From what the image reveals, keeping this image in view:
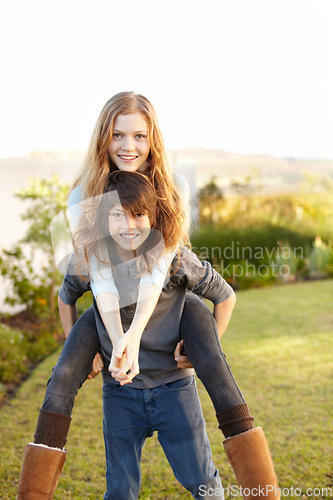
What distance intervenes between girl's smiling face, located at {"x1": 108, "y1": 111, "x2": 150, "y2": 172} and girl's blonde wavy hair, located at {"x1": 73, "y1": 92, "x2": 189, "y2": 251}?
0.06 ft

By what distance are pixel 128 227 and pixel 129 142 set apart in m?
0.32

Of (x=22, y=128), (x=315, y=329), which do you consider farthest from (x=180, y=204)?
(x=22, y=128)

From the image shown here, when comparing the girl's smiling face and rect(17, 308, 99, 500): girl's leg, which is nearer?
rect(17, 308, 99, 500): girl's leg

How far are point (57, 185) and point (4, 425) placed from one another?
94.6 inches

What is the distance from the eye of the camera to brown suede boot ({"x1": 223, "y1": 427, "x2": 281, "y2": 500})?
155cm

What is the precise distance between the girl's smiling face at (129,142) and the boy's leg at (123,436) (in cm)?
77

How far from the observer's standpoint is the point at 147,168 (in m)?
1.89

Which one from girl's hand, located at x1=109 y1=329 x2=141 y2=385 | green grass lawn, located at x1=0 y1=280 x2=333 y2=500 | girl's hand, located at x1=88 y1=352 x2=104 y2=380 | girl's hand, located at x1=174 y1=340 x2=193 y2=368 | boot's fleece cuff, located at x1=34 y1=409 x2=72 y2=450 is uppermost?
girl's hand, located at x1=109 y1=329 x2=141 y2=385

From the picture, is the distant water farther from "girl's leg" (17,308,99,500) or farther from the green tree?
"girl's leg" (17,308,99,500)

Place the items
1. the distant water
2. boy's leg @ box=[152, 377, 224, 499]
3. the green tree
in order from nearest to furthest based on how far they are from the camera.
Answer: boy's leg @ box=[152, 377, 224, 499] < the green tree < the distant water

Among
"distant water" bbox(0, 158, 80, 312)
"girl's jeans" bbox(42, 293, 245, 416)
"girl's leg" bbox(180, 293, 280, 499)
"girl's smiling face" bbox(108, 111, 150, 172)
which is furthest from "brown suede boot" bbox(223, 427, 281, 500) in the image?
"distant water" bbox(0, 158, 80, 312)

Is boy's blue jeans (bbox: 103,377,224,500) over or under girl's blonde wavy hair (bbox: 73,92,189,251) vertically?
under

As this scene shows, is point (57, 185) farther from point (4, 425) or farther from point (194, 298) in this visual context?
point (194, 298)

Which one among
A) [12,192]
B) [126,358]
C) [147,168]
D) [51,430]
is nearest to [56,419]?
[51,430]
